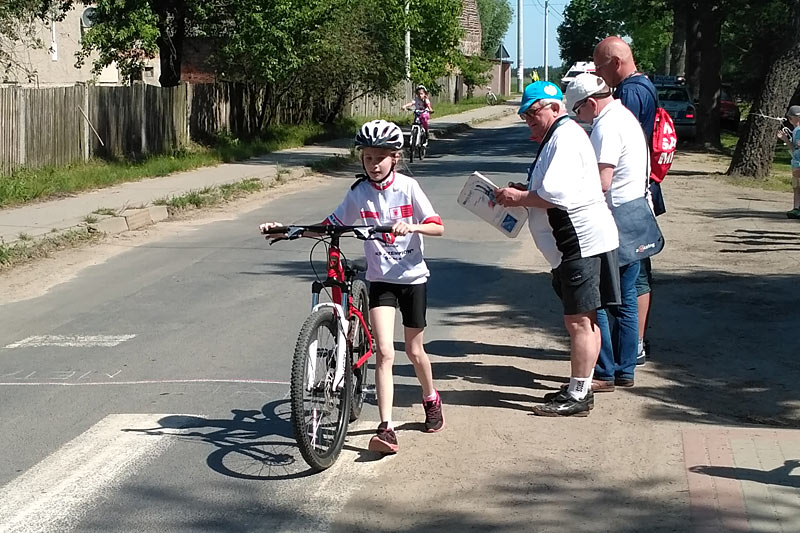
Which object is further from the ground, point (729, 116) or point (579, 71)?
point (729, 116)

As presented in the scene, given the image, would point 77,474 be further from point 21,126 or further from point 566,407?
point 21,126

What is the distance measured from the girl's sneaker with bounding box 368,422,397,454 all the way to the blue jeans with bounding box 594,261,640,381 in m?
1.83

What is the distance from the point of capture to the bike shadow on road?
5465 mm

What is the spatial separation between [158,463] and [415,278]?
1.58m

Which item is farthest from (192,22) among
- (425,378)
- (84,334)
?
(425,378)

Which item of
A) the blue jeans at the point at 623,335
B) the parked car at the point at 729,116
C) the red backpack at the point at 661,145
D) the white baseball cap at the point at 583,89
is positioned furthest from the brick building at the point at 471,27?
the white baseball cap at the point at 583,89

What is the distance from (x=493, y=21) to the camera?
121 meters

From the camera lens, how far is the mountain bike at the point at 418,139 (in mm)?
26000

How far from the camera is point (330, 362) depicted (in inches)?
217

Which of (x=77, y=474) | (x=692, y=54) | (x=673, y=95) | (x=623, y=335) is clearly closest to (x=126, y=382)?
(x=77, y=474)

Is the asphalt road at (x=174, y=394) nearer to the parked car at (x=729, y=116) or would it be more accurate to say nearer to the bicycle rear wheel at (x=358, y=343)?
the bicycle rear wheel at (x=358, y=343)

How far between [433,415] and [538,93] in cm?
183

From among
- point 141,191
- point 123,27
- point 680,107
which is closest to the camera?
point 141,191

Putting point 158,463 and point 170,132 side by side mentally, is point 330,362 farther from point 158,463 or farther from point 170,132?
point 170,132
